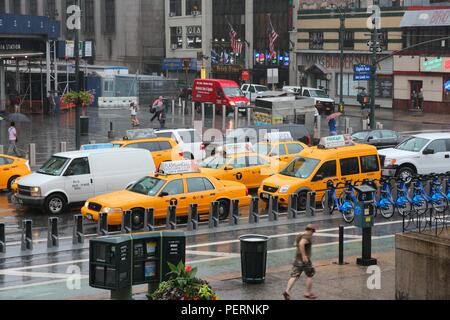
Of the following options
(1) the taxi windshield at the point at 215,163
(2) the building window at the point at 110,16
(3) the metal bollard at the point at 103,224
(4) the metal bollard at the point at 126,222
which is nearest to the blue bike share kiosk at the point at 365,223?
(4) the metal bollard at the point at 126,222

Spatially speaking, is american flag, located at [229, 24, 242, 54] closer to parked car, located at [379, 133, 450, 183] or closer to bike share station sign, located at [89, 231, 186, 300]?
parked car, located at [379, 133, 450, 183]

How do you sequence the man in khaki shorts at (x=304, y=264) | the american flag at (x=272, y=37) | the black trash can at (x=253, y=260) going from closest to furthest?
the man in khaki shorts at (x=304, y=264) < the black trash can at (x=253, y=260) < the american flag at (x=272, y=37)

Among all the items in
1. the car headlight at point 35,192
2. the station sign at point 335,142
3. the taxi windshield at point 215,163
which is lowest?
the car headlight at point 35,192

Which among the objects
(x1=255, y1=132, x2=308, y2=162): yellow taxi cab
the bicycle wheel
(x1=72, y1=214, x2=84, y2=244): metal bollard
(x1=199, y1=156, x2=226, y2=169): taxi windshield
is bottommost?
(x1=72, y1=214, x2=84, y2=244): metal bollard

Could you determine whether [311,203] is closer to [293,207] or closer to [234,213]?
[293,207]

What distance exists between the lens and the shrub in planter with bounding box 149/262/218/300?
13113mm

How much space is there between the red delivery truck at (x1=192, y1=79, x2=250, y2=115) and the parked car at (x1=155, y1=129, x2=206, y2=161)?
2171 cm

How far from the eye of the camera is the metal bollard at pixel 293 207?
24.6 meters

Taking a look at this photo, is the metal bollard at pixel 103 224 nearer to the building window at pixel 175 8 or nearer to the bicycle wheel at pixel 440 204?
the bicycle wheel at pixel 440 204

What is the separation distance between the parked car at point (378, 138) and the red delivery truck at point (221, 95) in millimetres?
20614

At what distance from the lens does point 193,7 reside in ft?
291

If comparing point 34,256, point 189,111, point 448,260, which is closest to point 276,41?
point 189,111

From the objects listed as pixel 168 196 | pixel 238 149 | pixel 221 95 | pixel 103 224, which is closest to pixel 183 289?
pixel 103 224

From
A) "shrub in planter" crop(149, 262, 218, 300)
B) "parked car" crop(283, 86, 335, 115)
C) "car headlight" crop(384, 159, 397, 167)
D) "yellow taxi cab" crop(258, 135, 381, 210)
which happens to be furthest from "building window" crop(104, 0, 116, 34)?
"shrub in planter" crop(149, 262, 218, 300)
